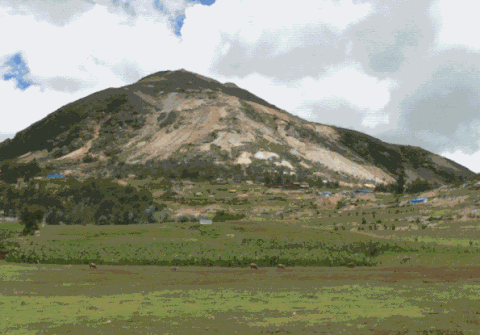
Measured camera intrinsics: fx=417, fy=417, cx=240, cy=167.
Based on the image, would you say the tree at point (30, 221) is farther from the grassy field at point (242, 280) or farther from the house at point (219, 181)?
the house at point (219, 181)

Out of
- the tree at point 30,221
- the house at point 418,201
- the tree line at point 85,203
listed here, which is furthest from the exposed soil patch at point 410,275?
the house at point 418,201

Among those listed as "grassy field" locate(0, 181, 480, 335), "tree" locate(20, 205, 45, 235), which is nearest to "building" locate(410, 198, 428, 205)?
"grassy field" locate(0, 181, 480, 335)

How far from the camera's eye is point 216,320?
1284 cm

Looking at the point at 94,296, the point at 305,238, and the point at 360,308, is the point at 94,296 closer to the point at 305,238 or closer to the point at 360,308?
the point at 360,308

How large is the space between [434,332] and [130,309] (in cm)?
952

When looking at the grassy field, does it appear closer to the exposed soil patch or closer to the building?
the exposed soil patch

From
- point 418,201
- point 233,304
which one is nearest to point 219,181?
point 418,201

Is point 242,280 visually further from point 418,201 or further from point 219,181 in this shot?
point 219,181

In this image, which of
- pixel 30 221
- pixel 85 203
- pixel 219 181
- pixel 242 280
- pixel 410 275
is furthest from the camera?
pixel 219 181

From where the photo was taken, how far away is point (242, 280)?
23.8 m

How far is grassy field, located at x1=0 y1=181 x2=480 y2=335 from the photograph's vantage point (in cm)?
1232

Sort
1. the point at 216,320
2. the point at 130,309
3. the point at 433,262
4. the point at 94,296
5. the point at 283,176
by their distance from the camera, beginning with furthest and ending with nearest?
1. the point at 283,176
2. the point at 433,262
3. the point at 94,296
4. the point at 130,309
5. the point at 216,320

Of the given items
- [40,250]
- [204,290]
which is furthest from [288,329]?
[40,250]

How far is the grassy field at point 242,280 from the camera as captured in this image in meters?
12.3
